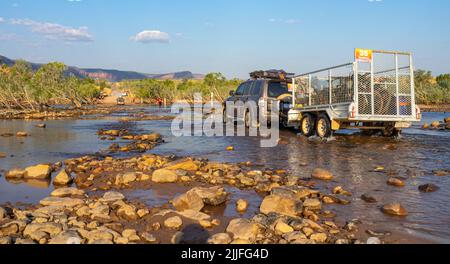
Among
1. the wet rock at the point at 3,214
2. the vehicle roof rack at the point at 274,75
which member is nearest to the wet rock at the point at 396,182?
the wet rock at the point at 3,214

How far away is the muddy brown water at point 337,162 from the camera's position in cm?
533

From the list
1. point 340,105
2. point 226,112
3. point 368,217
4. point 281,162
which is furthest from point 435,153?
point 226,112

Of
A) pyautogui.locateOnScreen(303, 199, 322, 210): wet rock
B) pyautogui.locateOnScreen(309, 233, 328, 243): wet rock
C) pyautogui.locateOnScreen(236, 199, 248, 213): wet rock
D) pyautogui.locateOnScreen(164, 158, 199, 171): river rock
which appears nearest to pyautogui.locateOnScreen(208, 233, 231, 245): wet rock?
pyautogui.locateOnScreen(309, 233, 328, 243): wet rock

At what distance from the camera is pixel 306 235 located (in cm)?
448

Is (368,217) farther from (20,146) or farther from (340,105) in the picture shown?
(20,146)

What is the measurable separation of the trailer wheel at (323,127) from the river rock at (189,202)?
27.1 ft

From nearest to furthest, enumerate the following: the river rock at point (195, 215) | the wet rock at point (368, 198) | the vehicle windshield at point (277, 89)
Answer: the river rock at point (195, 215) < the wet rock at point (368, 198) < the vehicle windshield at point (277, 89)

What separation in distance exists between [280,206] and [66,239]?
2.53 meters

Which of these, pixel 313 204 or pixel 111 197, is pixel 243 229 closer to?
pixel 313 204

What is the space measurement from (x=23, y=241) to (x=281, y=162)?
5.95 metres

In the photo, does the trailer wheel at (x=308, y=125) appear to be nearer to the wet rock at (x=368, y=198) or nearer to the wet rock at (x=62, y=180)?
the wet rock at (x=368, y=198)

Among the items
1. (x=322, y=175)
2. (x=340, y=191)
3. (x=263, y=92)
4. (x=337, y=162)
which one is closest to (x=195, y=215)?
(x=340, y=191)

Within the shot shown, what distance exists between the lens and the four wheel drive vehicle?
1589 cm

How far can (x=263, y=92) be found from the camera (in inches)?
625
